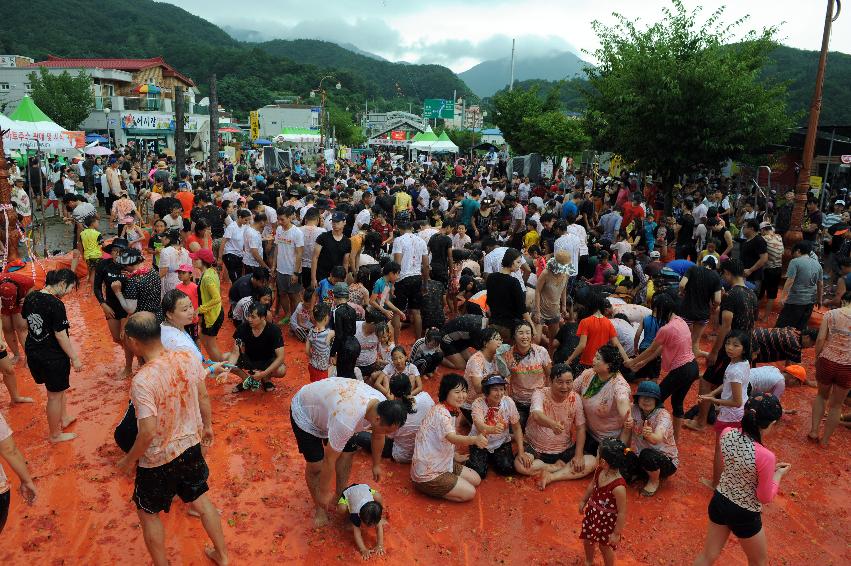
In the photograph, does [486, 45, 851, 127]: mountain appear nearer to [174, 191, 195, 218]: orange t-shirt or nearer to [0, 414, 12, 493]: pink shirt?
[174, 191, 195, 218]: orange t-shirt

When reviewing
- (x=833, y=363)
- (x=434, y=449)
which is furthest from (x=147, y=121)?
(x=833, y=363)

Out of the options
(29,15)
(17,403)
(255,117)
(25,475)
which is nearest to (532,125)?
(255,117)

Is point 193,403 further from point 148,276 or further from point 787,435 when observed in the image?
point 787,435

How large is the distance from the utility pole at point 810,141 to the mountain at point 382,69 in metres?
121

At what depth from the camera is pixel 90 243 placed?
9.44 metres

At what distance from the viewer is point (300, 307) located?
7988 mm

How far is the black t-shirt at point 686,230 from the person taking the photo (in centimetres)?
1176

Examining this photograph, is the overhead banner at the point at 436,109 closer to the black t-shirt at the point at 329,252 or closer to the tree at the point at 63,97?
the tree at the point at 63,97

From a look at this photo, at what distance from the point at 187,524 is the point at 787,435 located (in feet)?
19.1

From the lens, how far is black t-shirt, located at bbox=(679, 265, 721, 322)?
694 centimetres

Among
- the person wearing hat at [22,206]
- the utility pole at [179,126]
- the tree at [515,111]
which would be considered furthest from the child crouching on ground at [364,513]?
the tree at [515,111]

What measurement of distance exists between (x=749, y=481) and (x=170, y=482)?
135 inches

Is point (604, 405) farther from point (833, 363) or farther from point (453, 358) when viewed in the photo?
point (453, 358)

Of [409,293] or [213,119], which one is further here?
[213,119]
